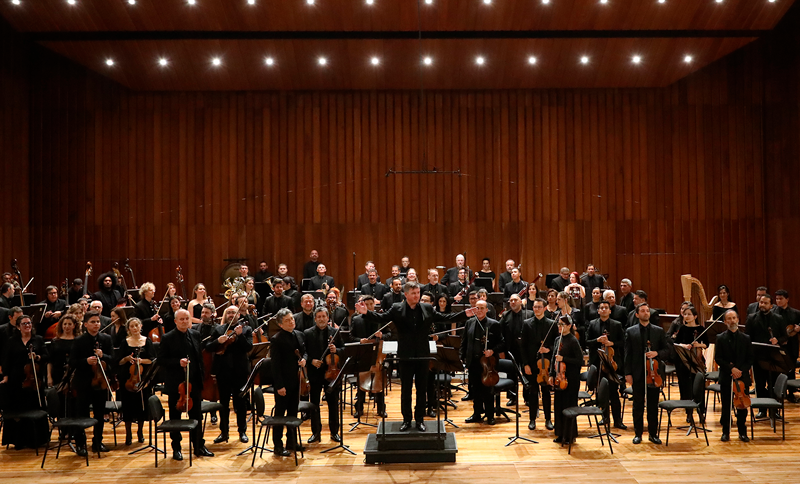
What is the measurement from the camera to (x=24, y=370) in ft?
22.4

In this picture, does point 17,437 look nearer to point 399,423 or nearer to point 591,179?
point 399,423

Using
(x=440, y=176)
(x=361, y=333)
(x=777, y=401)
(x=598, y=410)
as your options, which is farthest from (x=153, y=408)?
(x=440, y=176)

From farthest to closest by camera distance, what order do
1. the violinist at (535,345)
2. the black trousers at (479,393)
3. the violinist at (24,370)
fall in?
1. the black trousers at (479,393)
2. the violinist at (535,345)
3. the violinist at (24,370)

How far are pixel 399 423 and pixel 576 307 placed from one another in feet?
14.6

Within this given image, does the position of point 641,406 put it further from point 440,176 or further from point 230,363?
point 440,176

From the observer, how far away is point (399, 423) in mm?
6992

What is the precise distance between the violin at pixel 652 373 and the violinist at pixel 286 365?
3477 millimetres

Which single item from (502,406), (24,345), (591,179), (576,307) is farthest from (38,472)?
(591,179)

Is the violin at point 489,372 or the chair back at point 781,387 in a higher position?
the violin at point 489,372

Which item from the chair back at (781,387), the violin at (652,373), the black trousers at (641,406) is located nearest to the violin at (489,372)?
the black trousers at (641,406)

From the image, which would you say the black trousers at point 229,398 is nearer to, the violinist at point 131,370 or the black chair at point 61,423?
the violinist at point 131,370

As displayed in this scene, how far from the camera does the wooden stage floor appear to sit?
6.16 meters

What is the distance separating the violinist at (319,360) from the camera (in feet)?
23.3

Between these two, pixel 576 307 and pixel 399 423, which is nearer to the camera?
pixel 399 423
